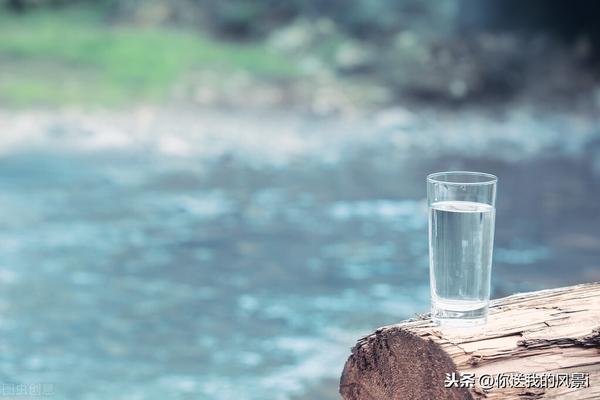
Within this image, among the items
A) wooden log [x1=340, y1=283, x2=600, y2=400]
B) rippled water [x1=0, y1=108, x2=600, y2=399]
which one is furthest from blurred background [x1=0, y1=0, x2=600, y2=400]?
wooden log [x1=340, y1=283, x2=600, y2=400]

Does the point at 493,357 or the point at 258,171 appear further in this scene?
the point at 258,171

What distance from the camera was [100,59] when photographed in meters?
8.32

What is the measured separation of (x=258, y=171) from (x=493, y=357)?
216 inches

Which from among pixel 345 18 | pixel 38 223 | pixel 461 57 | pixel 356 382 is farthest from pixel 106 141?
pixel 356 382

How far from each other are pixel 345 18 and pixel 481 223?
7801 mm

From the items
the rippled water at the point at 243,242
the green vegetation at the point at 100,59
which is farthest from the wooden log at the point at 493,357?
the green vegetation at the point at 100,59

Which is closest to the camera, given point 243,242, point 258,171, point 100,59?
point 243,242

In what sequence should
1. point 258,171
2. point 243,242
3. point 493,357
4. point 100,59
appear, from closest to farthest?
1. point 493,357
2. point 243,242
3. point 258,171
4. point 100,59

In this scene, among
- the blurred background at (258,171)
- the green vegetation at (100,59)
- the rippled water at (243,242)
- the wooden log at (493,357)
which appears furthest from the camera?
the green vegetation at (100,59)

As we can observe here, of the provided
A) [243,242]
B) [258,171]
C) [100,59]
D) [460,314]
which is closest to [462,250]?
[460,314]

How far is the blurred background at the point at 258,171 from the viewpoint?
3.61 meters

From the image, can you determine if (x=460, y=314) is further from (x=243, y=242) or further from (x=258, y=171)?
(x=258, y=171)

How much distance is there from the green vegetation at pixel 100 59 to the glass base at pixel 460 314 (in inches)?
282

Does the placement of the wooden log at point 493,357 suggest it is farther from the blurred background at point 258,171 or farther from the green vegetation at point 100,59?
the green vegetation at point 100,59
